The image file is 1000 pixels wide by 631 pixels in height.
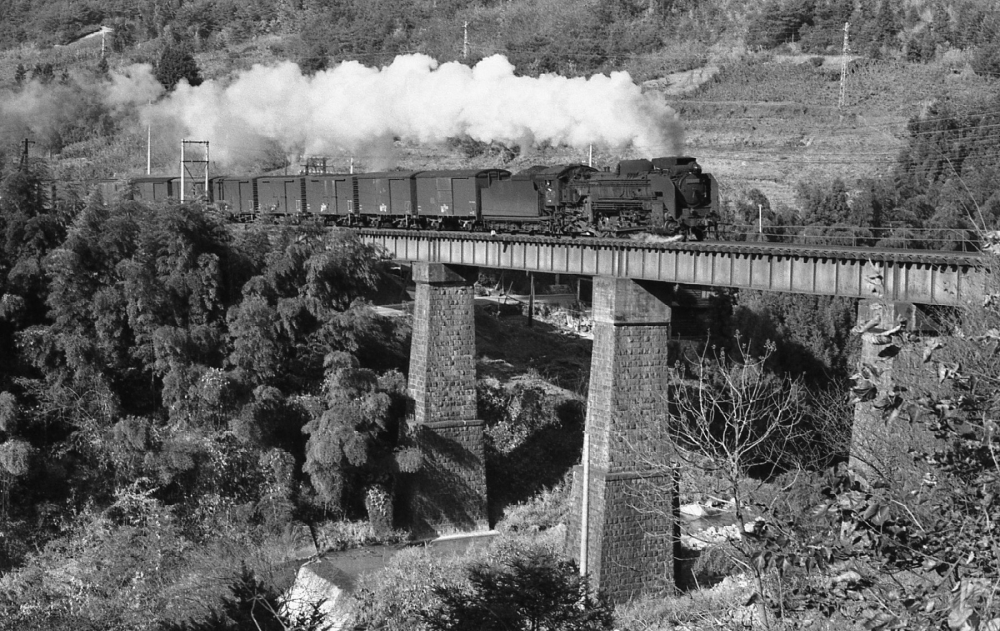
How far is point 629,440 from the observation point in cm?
3098

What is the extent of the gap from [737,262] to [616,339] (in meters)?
3.68

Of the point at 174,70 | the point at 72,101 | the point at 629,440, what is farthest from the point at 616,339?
the point at 72,101

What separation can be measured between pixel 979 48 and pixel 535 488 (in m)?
66.5

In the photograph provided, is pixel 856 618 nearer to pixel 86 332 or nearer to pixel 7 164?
pixel 86 332

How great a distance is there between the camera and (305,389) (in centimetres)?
3847

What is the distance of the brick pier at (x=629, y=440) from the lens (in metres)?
30.8

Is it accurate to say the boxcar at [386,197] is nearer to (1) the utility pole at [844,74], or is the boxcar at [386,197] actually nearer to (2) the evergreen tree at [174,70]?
(1) the utility pole at [844,74]

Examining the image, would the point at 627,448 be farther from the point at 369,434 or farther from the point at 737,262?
the point at 369,434

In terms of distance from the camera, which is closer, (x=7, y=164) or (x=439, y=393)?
(x=439, y=393)

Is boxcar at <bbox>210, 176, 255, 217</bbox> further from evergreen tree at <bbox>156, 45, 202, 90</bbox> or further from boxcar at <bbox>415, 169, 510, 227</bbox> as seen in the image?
evergreen tree at <bbox>156, 45, 202, 90</bbox>

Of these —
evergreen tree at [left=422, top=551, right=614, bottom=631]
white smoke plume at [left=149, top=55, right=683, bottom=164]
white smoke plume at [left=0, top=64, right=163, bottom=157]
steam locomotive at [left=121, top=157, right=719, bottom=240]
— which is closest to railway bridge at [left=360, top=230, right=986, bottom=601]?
evergreen tree at [left=422, top=551, right=614, bottom=631]

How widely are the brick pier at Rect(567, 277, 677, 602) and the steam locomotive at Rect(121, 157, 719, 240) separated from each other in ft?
14.3

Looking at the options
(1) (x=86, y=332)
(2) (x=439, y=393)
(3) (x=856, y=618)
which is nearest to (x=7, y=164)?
(1) (x=86, y=332)

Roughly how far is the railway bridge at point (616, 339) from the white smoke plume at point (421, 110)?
32.9 ft
